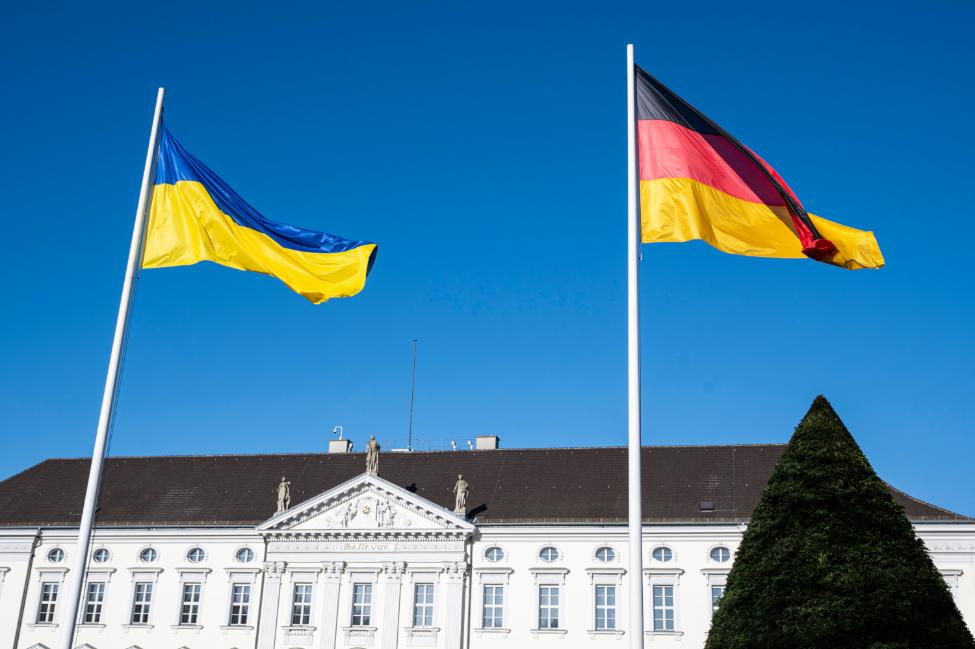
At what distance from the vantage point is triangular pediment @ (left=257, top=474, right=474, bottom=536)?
177ft

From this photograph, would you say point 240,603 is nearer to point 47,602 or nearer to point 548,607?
A: point 47,602

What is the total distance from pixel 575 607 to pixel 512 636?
327 centimetres

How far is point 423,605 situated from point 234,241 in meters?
34.4

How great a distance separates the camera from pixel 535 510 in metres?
53.8

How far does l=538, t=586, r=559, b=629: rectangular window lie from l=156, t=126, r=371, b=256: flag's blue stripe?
34.0 meters

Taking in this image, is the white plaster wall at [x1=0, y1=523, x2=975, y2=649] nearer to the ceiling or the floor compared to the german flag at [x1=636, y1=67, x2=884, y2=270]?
nearer to the floor

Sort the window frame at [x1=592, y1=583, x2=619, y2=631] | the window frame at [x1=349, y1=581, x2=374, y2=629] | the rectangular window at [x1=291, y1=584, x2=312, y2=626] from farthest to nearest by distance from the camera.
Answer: the rectangular window at [x1=291, y1=584, x2=312, y2=626] → the window frame at [x1=349, y1=581, x2=374, y2=629] → the window frame at [x1=592, y1=583, x2=619, y2=631]

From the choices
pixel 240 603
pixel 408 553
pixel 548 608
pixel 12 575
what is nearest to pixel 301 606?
pixel 240 603

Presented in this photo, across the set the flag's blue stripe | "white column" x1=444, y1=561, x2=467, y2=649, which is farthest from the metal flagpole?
"white column" x1=444, y1=561, x2=467, y2=649

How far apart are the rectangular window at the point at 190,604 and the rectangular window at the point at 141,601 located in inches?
72.7

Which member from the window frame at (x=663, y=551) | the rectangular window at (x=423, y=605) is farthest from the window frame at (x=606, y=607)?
the rectangular window at (x=423, y=605)

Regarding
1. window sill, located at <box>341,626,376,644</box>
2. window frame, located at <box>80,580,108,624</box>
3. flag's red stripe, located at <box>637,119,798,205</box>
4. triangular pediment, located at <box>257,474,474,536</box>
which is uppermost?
flag's red stripe, located at <box>637,119,798,205</box>

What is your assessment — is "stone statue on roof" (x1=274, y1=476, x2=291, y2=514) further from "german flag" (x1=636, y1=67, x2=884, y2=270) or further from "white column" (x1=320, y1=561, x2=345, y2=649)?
"german flag" (x1=636, y1=67, x2=884, y2=270)

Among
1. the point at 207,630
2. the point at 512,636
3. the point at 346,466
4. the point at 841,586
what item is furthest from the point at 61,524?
the point at 841,586
